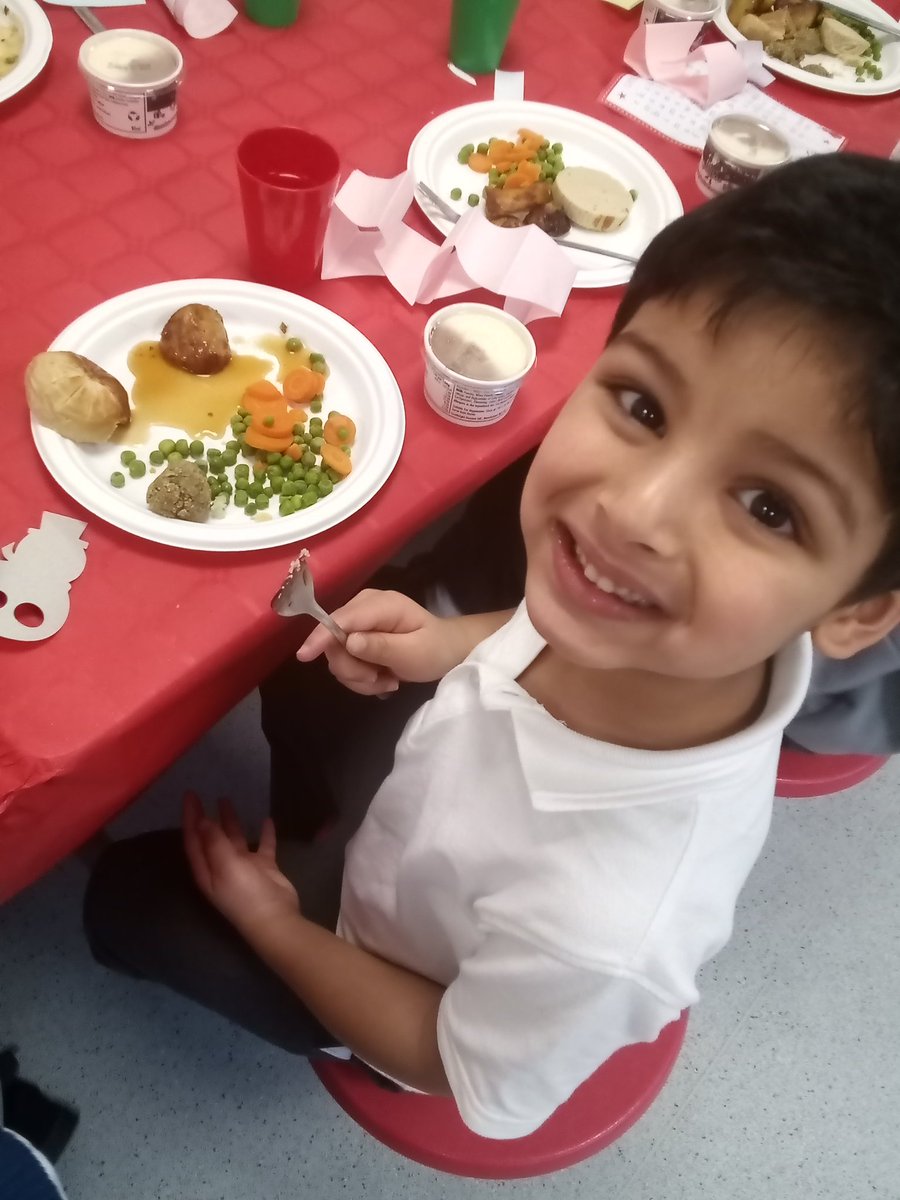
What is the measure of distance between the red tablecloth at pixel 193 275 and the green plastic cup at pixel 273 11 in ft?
0.04

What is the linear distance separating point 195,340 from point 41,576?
266mm

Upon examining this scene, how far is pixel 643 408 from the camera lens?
21.7 inches

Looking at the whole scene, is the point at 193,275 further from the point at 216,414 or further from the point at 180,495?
the point at 180,495

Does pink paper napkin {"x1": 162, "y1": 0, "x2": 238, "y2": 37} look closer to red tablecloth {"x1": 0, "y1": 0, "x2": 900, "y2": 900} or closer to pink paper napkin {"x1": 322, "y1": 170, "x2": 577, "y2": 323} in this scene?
red tablecloth {"x1": 0, "y1": 0, "x2": 900, "y2": 900}

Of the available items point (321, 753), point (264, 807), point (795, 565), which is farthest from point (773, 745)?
point (264, 807)

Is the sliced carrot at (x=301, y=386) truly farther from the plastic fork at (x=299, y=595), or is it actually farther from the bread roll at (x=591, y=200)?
the bread roll at (x=591, y=200)

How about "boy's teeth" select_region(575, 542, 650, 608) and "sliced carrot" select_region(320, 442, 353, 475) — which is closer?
"boy's teeth" select_region(575, 542, 650, 608)

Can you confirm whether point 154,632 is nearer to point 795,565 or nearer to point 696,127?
point 795,565

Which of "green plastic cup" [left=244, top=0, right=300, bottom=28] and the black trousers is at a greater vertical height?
"green plastic cup" [left=244, top=0, right=300, bottom=28]

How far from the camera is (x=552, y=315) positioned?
93 centimetres

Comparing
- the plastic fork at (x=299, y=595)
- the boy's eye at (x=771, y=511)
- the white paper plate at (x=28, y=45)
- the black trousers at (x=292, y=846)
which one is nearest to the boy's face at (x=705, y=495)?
the boy's eye at (x=771, y=511)

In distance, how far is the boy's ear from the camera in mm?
549

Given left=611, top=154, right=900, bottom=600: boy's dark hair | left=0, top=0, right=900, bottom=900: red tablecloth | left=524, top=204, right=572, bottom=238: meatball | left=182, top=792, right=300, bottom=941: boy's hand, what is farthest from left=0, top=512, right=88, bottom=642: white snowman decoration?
left=524, top=204, right=572, bottom=238: meatball

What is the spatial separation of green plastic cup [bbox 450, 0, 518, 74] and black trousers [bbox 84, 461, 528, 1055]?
1.59 ft
